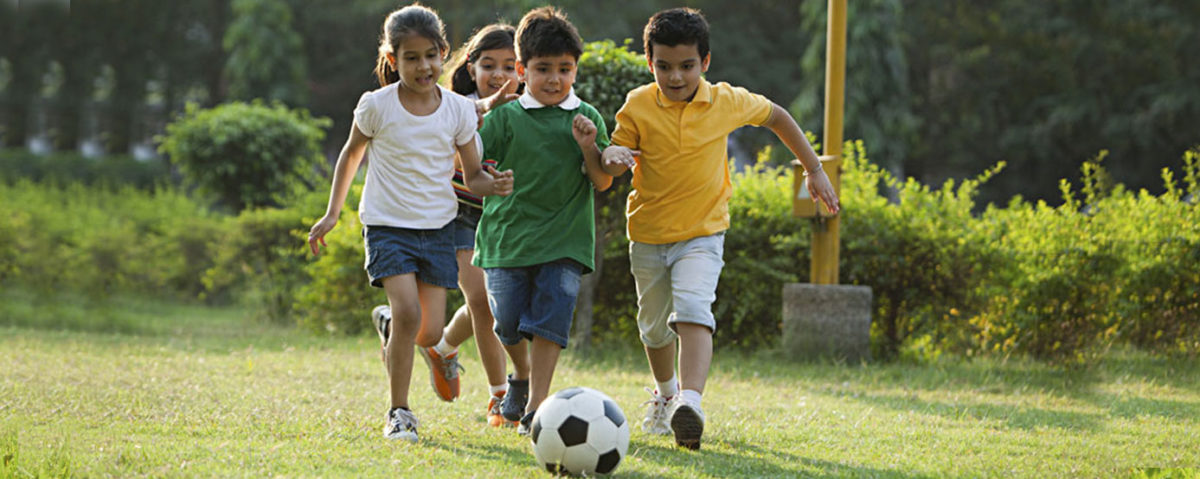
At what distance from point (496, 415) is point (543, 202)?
112cm

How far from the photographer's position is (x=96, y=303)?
37.5 feet

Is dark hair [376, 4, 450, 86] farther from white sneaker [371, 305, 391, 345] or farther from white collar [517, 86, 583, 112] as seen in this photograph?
white sneaker [371, 305, 391, 345]

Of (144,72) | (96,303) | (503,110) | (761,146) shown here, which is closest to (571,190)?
(503,110)

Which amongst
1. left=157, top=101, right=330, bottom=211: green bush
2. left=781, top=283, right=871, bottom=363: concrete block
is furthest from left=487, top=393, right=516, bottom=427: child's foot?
left=157, top=101, right=330, bottom=211: green bush

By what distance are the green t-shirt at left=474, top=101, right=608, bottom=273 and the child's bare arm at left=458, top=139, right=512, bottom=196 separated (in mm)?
113

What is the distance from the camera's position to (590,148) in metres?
4.43


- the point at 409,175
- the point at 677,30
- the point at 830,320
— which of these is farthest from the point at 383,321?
the point at 830,320

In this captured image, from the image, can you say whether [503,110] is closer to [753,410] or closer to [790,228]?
[753,410]

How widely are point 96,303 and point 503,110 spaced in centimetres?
838

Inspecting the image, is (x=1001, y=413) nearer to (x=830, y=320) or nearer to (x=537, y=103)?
(x=830, y=320)

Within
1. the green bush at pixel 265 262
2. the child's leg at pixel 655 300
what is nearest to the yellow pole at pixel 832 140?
the child's leg at pixel 655 300

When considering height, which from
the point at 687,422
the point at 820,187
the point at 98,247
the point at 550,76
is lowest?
the point at 687,422

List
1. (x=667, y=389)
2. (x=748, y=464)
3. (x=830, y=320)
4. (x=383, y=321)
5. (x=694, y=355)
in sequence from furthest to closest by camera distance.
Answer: (x=830, y=320) → (x=383, y=321) → (x=667, y=389) → (x=694, y=355) → (x=748, y=464)

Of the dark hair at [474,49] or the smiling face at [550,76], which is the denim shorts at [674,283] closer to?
the smiling face at [550,76]
